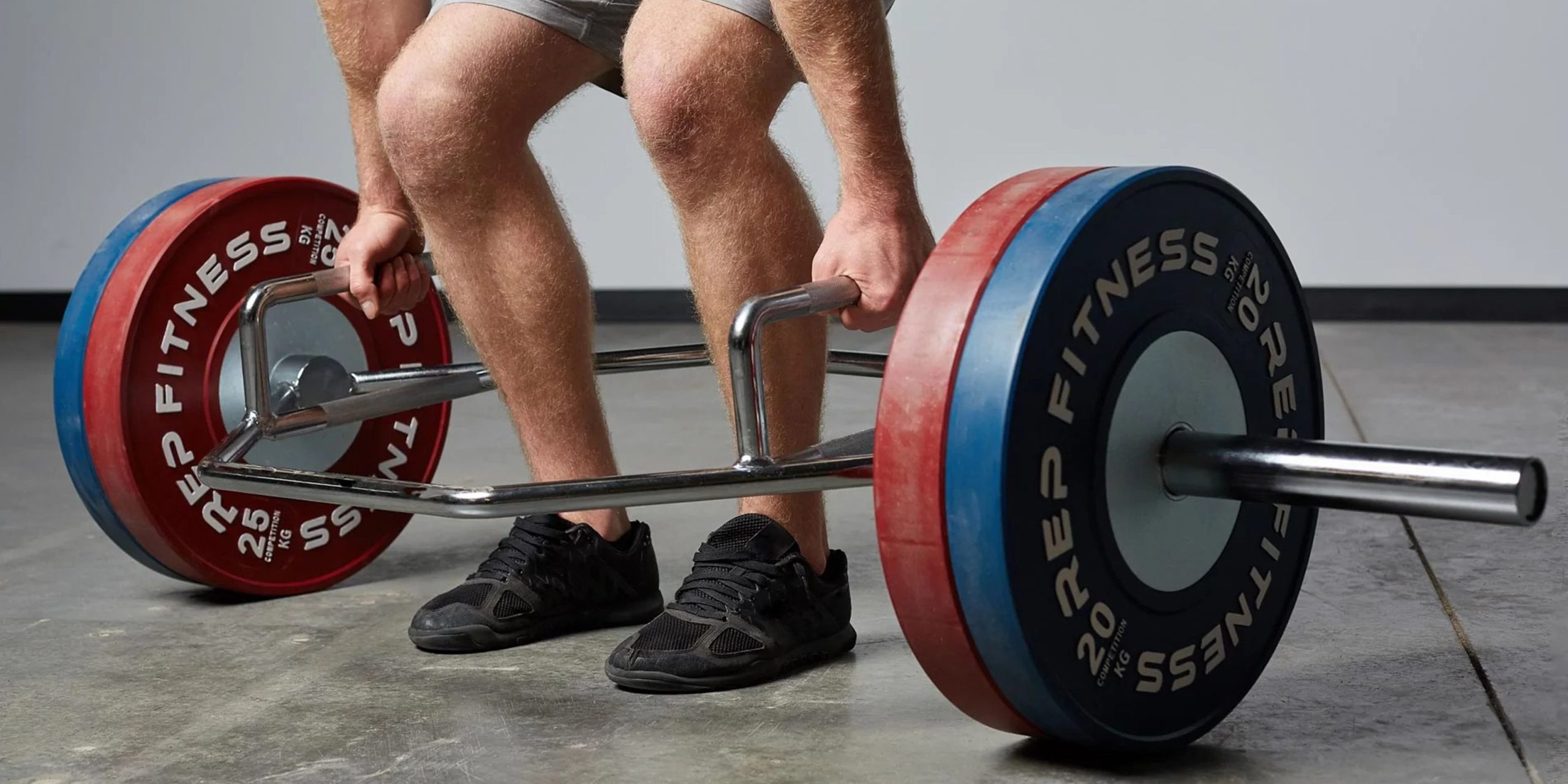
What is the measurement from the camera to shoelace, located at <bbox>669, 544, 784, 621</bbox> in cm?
140

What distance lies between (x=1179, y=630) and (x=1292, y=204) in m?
3.26

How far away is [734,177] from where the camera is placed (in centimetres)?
136

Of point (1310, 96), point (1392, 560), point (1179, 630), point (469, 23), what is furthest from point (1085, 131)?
point (1179, 630)

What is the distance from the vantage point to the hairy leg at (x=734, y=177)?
4.40ft

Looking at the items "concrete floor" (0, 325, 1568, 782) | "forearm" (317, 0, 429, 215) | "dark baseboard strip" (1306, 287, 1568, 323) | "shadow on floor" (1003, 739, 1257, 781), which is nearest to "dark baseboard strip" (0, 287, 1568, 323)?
"dark baseboard strip" (1306, 287, 1568, 323)

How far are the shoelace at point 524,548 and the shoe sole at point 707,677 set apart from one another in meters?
0.18

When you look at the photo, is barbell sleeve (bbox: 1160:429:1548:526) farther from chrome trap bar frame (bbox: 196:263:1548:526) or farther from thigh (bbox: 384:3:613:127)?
thigh (bbox: 384:3:613:127)

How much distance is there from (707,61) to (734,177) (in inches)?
4.1

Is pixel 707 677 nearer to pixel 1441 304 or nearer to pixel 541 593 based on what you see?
pixel 541 593

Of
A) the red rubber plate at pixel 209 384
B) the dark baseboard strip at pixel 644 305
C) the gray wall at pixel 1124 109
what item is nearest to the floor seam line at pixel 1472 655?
the red rubber plate at pixel 209 384

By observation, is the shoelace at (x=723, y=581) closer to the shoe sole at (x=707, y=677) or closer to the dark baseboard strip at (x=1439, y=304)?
the shoe sole at (x=707, y=677)

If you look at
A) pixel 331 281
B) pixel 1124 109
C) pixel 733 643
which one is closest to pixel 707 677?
pixel 733 643

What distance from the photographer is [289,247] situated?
5.88 ft

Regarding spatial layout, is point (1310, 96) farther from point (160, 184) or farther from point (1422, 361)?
point (160, 184)
